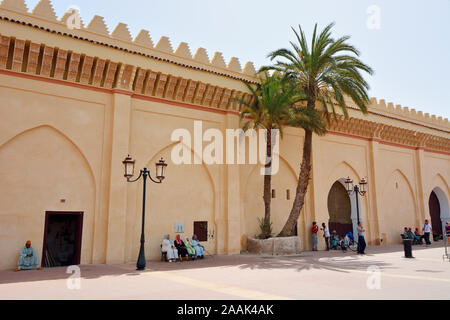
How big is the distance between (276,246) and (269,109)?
549 cm

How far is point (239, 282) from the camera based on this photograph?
850cm

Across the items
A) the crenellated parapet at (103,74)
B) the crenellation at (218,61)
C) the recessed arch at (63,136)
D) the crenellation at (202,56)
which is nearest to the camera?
the recessed arch at (63,136)

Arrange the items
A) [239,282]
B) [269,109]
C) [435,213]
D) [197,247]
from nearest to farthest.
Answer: [239,282]
[197,247]
[269,109]
[435,213]

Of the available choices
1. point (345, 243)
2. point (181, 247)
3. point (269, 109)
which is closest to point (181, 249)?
point (181, 247)

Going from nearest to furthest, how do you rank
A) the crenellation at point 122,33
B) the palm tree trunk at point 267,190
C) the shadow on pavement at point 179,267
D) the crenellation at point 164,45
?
the shadow on pavement at point 179,267
the crenellation at point 122,33
the crenellation at point 164,45
the palm tree trunk at point 267,190

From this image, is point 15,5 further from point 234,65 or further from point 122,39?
point 234,65

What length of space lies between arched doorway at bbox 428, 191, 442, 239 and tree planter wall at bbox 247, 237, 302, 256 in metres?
15.0

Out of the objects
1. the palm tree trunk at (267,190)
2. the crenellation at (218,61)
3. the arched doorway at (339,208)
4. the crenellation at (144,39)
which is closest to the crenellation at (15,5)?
the crenellation at (144,39)

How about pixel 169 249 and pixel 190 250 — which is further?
pixel 190 250

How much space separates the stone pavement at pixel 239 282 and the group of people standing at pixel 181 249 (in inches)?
37.4

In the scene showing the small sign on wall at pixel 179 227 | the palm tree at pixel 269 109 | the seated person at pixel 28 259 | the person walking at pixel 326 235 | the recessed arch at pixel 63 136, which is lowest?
the seated person at pixel 28 259

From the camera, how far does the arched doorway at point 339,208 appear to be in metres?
21.2

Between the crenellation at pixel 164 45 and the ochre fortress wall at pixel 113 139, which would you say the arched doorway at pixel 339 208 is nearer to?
the ochre fortress wall at pixel 113 139

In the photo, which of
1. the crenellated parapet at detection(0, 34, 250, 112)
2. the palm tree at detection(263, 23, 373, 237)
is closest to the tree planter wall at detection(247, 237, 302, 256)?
the palm tree at detection(263, 23, 373, 237)
